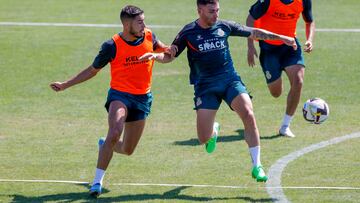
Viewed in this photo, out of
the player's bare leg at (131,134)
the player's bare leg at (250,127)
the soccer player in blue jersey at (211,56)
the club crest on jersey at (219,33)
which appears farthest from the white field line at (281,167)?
the club crest on jersey at (219,33)

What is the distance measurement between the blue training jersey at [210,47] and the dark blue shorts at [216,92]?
0.27 feet

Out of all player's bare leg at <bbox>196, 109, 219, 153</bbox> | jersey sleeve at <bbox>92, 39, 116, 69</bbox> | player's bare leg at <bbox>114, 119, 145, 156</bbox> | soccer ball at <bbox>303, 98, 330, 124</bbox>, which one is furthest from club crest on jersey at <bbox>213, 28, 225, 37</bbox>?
soccer ball at <bbox>303, 98, 330, 124</bbox>

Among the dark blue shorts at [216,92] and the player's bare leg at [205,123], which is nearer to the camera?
the dark blue shorts at [216,92]

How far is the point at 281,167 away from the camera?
40.3 ft

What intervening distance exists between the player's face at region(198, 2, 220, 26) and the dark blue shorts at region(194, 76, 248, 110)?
0.79m

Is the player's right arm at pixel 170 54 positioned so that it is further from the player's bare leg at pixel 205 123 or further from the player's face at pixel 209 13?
the player's bare leg at pixel 205 123

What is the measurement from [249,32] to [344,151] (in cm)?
273

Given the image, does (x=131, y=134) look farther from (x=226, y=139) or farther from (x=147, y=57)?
(x=226, y=139)

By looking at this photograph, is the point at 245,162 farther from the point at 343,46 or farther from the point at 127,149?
the point at 343,46

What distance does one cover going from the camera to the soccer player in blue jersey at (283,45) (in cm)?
1462

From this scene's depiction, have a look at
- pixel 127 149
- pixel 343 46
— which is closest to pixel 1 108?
pixel 127 149

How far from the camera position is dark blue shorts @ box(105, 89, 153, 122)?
443 inches

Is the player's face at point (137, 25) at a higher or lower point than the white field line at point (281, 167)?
higher

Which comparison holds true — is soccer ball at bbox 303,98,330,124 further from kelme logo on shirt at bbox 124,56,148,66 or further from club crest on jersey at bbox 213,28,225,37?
kelme logo on shirt at bbox 124,56,148,66
